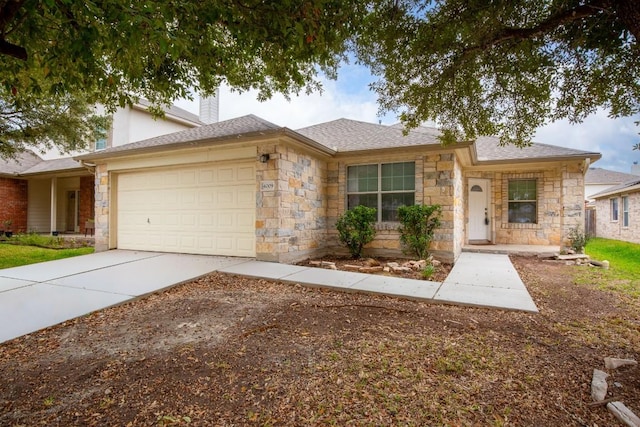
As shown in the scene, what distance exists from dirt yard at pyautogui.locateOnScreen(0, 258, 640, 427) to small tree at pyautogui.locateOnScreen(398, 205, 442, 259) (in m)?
3.11

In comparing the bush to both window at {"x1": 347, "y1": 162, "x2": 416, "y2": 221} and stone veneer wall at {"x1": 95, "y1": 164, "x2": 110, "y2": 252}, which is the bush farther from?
stone veneer wall at {"x1": 95, "y1": 164, "x2": 110, "y2": 252}

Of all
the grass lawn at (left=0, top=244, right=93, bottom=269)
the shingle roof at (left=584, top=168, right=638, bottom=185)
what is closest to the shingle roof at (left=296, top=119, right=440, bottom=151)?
the grass lawn at (left=0, top=244, right=93, bottom=269)

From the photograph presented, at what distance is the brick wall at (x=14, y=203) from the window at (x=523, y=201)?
20455 millimetres

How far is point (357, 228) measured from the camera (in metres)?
7.99

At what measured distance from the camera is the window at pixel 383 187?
8.14 m

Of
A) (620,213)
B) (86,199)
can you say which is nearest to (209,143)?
(86,199)

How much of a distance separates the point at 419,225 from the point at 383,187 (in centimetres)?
146

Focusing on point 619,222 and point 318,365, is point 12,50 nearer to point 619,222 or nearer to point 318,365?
point 318,365

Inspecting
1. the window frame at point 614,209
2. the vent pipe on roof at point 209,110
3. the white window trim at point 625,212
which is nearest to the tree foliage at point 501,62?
the vent pipe on roof at point 209,110

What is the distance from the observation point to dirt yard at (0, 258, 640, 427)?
7.09 ft

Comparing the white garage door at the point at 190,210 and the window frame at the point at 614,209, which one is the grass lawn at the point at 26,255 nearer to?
the white garage door at the point at 190,210

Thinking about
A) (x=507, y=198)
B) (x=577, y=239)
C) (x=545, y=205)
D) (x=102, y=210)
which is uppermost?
(x=507, y=198)

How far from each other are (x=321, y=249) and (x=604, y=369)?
20.9ft

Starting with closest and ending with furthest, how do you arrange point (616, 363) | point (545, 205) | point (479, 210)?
1. point (616, 363)
2. point (545, 205)
3. point (479, 210)
